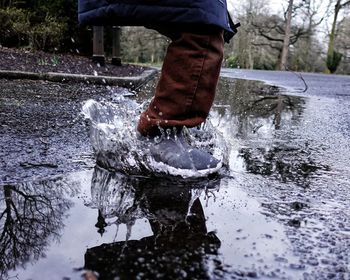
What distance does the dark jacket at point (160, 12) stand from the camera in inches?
60.7

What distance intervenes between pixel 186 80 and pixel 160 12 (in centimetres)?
26

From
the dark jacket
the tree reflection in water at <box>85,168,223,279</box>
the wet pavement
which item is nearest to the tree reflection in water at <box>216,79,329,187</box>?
the wet pavement

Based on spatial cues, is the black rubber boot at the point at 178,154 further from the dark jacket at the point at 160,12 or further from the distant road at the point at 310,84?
the distant road at the point at 310,84

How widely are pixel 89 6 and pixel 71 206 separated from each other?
822 mm

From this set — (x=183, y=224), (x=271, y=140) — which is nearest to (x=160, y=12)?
(x=183, y=224)

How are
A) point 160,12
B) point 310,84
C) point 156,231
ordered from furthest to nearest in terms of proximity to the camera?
point 310,84 < point 160,12 < point 156,231

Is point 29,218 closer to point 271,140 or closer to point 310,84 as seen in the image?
point 271,140

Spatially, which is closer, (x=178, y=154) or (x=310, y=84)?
(x=178, y=154)

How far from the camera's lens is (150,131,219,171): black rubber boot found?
1.62m

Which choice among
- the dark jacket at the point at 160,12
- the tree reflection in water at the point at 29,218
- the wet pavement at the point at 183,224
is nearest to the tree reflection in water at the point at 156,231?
the wet pavement at the point at 183,224

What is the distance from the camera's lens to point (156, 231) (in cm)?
112

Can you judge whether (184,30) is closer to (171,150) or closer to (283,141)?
(171,150)

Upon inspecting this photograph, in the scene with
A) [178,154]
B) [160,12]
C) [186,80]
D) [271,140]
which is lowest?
[271,140]

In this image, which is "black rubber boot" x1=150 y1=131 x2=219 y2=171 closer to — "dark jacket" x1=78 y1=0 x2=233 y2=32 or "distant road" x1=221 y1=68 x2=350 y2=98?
"dark jacket" x1=78 y1=0 x2=233 y2=32
